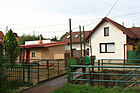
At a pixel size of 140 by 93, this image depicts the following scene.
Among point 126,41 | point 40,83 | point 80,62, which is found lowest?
point 40,83

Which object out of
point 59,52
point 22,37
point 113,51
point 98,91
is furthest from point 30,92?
point 22,37

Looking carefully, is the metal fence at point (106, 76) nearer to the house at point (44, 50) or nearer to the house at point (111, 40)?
the house at point (44, 50)

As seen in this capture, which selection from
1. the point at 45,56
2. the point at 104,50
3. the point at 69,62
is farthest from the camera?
the point at 104,50

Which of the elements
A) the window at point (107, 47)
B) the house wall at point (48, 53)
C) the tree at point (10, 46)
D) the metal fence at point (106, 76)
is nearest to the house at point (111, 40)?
the window at point (107, 47)

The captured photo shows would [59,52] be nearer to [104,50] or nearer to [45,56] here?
[45,56]

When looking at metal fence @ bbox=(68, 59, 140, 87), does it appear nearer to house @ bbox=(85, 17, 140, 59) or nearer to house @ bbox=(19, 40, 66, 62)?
house @ bbox=(19, 40, 66, 62)

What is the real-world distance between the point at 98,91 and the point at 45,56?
1285 cm

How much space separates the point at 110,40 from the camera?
20438mm

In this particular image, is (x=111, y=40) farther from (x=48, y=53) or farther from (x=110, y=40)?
(x=48, y=53)

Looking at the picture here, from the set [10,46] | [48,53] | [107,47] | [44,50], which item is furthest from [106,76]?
[107,47]

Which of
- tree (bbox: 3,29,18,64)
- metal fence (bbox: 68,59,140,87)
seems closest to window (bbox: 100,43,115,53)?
metal fence (bbox: 68,59,140,87)

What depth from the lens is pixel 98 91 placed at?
210 inches

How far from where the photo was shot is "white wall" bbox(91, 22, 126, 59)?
19.5 m

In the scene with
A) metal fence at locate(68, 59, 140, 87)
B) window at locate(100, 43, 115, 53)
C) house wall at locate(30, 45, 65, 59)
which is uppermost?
window at locate(100, 43, 115, 53)
